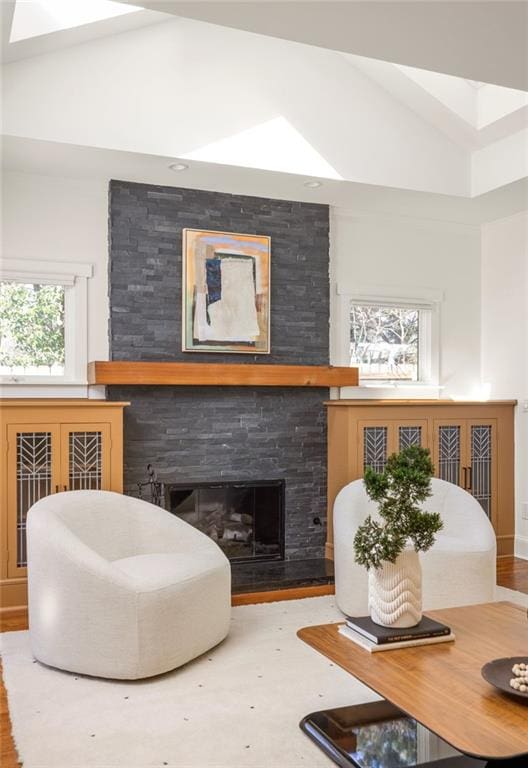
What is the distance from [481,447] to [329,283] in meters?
1.73

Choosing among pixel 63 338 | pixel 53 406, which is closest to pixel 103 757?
pixel 53 406

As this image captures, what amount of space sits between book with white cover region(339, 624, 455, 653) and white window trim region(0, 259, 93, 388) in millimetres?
2844

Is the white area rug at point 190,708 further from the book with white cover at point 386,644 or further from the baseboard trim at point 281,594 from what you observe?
the baseboard trim at point 281,594

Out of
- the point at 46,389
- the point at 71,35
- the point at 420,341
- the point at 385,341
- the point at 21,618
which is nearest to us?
the point at 71,35

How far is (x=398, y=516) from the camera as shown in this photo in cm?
259

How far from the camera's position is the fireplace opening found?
5.00m

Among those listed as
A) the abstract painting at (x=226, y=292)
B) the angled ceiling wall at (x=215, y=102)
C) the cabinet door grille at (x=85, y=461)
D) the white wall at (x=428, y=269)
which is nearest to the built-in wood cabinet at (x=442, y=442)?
the white wall at (x=428, y=269)

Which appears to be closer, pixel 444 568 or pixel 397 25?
pixel 397 25

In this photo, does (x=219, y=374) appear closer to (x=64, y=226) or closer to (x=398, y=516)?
(x=64, y=226)

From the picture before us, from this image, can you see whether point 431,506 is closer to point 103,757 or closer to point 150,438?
point 150,438

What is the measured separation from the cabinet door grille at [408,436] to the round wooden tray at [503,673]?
9.71ft

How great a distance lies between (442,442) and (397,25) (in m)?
3.49

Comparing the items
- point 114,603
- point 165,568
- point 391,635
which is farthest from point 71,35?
point 391,635

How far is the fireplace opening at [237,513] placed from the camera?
5.00 metres
